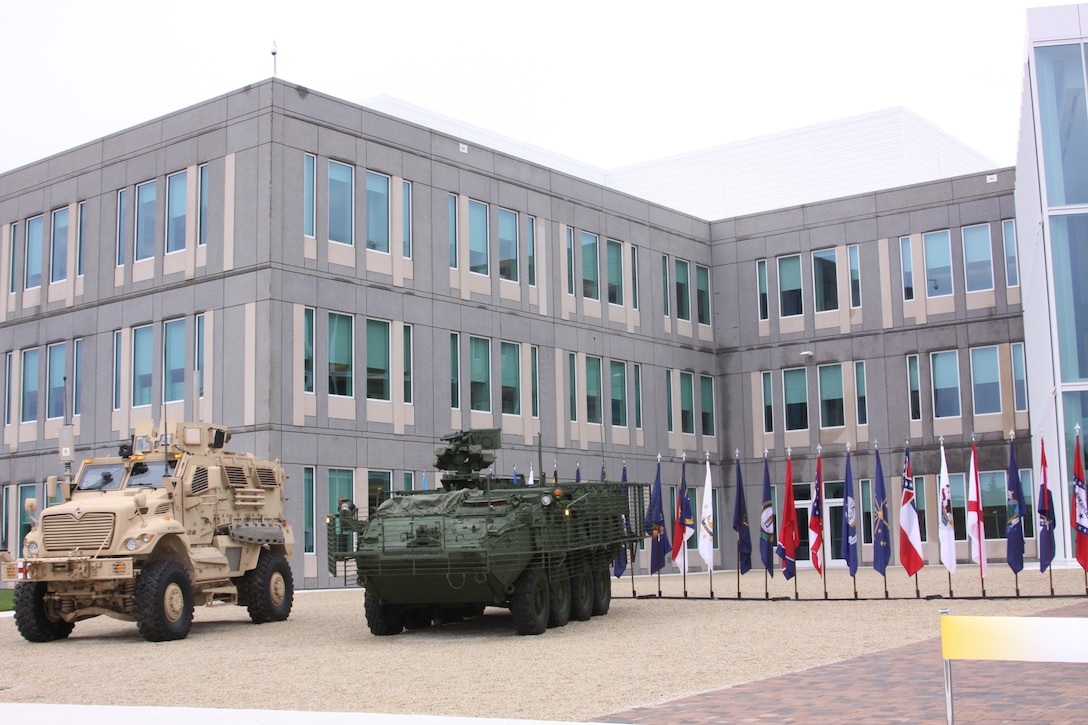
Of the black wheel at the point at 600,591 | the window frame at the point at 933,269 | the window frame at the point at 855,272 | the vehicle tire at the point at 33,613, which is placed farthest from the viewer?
the window frame at the point at 855,272

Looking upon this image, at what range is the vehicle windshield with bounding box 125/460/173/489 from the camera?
18.2 metres

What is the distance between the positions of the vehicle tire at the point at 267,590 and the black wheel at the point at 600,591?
4.91 m

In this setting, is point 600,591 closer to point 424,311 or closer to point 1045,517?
point 1045,517

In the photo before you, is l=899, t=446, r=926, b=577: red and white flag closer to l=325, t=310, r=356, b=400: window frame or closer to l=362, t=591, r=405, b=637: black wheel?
l=362, t=591, r=405, b=637: black wheel

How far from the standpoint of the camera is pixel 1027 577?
2808cm

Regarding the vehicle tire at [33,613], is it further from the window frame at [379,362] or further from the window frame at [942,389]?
the window frame at [942,389]

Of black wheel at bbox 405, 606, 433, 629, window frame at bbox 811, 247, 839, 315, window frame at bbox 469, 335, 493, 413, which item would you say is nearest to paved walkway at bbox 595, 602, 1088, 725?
black wheel at bbox 405, 606, 433, 629

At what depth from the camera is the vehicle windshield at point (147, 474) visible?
18203 millimetres

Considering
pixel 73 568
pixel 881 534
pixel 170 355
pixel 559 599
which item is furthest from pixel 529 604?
pixel 170 355

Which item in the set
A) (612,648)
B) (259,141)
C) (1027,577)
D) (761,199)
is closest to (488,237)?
(259,141)

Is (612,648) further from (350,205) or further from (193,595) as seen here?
(350,205)

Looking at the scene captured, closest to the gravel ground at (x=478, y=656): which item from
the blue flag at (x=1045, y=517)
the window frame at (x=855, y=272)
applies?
the blue flag at (x=1045, y=517)

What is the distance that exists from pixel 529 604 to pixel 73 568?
5976mm

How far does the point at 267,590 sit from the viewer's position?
19891mm
